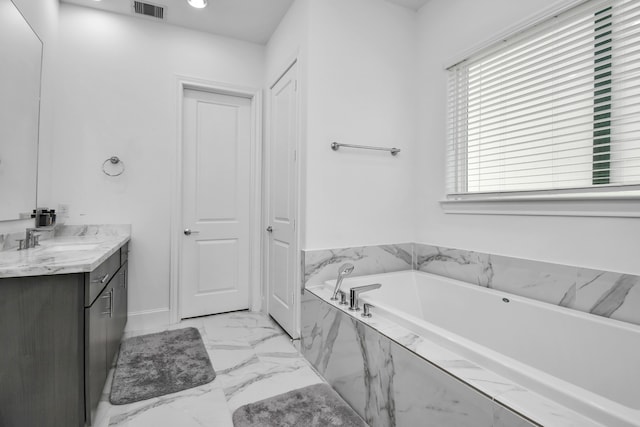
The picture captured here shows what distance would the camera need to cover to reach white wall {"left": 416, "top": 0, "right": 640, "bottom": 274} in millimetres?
1492

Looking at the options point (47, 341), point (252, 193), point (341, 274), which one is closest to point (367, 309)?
point (341, 274)

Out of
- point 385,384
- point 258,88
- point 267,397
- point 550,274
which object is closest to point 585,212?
point 550,274

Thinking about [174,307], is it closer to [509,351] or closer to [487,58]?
[509,351]

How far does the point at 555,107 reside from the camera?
1692 millimetres

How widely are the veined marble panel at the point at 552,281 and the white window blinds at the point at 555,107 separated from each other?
0.42 metres

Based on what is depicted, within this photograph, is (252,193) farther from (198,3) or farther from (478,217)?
(478,217)

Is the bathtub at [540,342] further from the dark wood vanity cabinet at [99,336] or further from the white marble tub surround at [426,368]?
the dark wood vanity cabinet at [99,336]

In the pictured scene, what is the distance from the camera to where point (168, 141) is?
2.80 metres

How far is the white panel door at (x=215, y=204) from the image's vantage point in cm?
294

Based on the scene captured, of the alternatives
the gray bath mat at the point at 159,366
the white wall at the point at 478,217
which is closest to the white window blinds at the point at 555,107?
the white wall at the point at 478,217

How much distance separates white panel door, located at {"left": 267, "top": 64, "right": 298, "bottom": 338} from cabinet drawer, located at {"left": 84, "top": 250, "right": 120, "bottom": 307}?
1150mm

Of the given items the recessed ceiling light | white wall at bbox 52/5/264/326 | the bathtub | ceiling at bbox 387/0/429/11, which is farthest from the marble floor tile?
ceiling at bbox 387/0/429/11

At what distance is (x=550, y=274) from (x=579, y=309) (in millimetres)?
201

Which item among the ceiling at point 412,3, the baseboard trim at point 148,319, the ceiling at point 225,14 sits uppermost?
the ceiling at point 412,3
